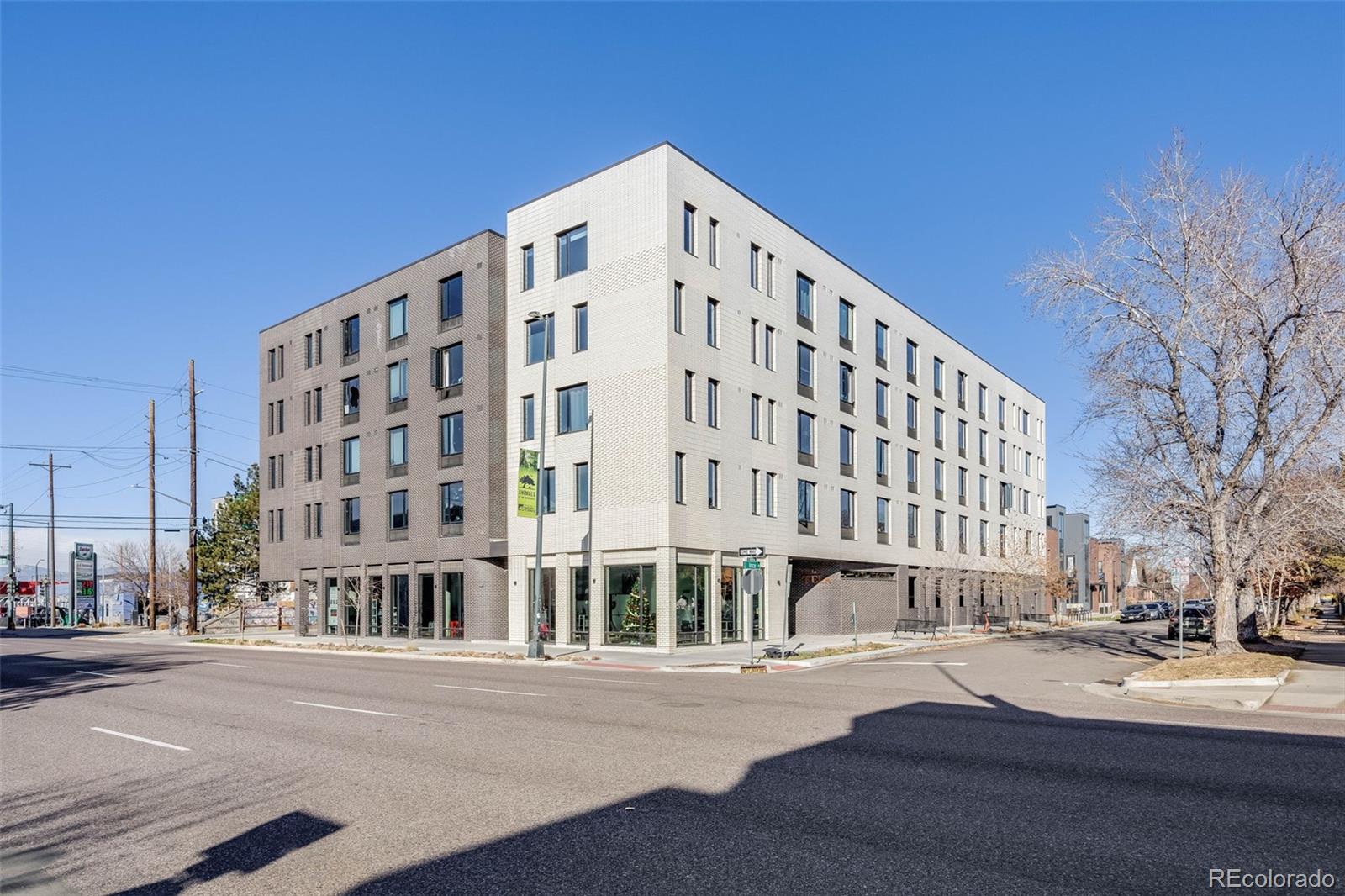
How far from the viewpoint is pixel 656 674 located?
2503 centimetres

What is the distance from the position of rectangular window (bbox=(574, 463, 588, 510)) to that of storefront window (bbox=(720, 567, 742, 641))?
6.12 metres

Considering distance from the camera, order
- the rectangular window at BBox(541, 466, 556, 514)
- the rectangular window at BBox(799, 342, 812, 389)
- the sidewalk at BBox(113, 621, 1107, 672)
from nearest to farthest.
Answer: the sidewalk at BBox(113, 621, 1107, 672), the rectangular window at BBox(541, 466, 556, 514), the rectangular window at BBox(799, 342, 812, 389)

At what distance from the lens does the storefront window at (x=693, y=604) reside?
A: 35.6 meters

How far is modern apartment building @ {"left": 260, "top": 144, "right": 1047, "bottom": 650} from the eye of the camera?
3606cm

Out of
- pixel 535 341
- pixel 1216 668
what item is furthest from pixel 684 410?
pixel 1216 668

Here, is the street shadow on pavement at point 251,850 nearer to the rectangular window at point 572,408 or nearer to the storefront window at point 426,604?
the rectangular window at point 572,408

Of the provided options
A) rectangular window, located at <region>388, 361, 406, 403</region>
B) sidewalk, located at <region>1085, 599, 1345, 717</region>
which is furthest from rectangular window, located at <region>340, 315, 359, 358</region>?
sidewalk, located at <region>1085, 599, 1345, 717</region>

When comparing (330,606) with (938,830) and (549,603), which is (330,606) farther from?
(938,830)

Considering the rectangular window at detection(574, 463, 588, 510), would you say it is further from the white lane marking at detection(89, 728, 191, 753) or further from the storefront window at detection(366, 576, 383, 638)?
the white lane marking at detection(89, 728, 191, 753)

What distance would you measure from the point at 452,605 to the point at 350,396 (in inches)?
528

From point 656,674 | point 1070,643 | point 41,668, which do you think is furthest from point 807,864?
point 1070,643

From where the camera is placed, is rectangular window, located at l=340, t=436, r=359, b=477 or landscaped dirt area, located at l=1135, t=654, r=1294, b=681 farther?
rectangular window, located at l=340, t=436, r=359, b=477

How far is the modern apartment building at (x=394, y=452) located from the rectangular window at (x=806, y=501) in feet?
44.1

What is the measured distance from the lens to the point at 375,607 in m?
47.9
